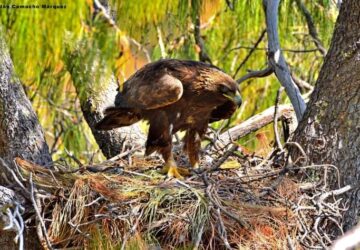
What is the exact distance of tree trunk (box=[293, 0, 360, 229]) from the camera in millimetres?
3668

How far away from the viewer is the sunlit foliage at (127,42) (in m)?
2.41

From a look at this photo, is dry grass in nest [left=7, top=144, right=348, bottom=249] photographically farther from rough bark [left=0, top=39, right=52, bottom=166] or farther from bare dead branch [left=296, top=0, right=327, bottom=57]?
bare dead branch [left=296, top=0, right=327, bottom=57]

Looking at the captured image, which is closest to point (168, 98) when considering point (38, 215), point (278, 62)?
point (278, 62)

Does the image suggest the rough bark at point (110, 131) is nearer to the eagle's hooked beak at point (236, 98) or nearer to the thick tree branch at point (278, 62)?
the eagle's hooked beak at point (236, 98)

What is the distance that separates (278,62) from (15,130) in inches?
54.3

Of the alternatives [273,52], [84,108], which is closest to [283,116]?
[273,52]

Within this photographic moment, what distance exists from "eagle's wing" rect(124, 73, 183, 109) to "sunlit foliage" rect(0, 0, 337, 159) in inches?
4.8

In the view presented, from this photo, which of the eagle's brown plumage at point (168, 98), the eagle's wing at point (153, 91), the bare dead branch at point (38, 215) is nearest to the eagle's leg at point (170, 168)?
the eagle's brown plumage at point (168, 98)

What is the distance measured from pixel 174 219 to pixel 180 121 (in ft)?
3.63

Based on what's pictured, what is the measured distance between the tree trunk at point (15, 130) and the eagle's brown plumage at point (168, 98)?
0.65 m

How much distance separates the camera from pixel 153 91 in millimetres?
4270

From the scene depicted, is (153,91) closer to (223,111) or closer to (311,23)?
(223,111)

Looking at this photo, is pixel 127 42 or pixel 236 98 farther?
pixel 236 98

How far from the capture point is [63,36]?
8.37ft
